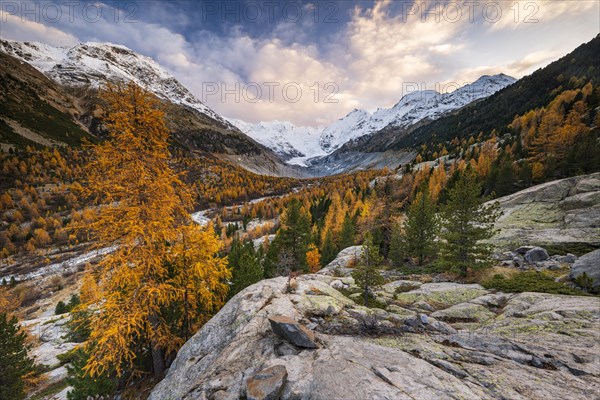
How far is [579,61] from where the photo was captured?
156m

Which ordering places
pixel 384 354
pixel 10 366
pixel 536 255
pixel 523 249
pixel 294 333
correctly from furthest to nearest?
pixel 523 249 < pixel 536 255 < pixel 10 366 < pixel 294 333 < pixel 384 354

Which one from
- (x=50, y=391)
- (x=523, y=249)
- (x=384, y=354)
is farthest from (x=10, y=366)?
(x=523, y=249)

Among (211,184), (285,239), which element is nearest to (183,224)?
(285,239)

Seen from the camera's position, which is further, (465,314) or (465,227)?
(465,227)

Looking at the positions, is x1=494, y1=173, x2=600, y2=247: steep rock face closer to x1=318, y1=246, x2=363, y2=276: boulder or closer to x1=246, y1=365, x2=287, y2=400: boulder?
x1=318, y1=246, x2=363, y2=276: boulder

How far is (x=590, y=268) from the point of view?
49.2ft

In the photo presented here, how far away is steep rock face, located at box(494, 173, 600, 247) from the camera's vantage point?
2339 cm

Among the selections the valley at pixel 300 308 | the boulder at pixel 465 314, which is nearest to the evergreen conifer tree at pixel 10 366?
the valley at pixel 300 308

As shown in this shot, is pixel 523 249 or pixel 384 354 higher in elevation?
Result: pixel 384 354

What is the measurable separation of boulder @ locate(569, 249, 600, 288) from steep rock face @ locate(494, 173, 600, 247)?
8395 millimetres

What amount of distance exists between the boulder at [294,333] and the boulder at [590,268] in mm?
18534

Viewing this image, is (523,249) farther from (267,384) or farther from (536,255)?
(267,384)

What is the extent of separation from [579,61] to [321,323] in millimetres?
255083

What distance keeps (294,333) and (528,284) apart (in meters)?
17.7
